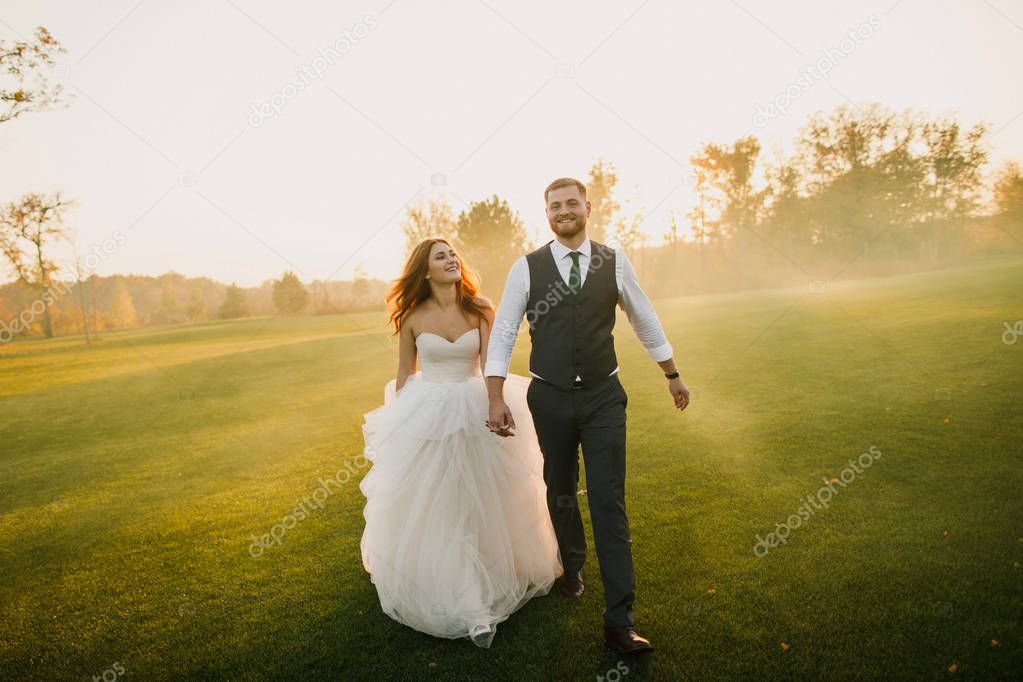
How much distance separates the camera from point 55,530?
6.10 metres

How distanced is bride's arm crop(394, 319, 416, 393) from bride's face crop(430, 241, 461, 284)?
0.44 m

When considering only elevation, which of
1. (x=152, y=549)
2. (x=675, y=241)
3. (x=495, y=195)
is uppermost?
(x=495, y=195)

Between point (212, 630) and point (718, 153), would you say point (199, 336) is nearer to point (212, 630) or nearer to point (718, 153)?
point (212, 630)

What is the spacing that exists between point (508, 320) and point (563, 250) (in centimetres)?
57

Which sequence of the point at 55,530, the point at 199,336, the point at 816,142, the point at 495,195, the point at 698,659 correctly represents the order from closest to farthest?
the point at 698,659
the point at 55,530
the point at 199,336
the point at 816,142
the point at 495,195

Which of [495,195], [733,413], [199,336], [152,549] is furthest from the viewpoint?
[495,195]

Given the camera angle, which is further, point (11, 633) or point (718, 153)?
point (718, 153)

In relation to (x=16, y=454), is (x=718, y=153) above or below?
above

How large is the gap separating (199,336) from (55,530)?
3174 cm

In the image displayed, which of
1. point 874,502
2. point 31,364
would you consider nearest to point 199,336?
point 31,364

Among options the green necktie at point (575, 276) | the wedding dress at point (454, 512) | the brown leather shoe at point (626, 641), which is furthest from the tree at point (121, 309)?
the brown leather shoe at point (626, 641)

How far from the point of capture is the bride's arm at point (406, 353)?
14.1ft

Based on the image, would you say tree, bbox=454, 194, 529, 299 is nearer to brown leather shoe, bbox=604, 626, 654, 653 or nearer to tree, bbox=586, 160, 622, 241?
tree, bbox=586, 160, 622, 241

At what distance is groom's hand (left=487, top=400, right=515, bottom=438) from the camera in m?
3.52
